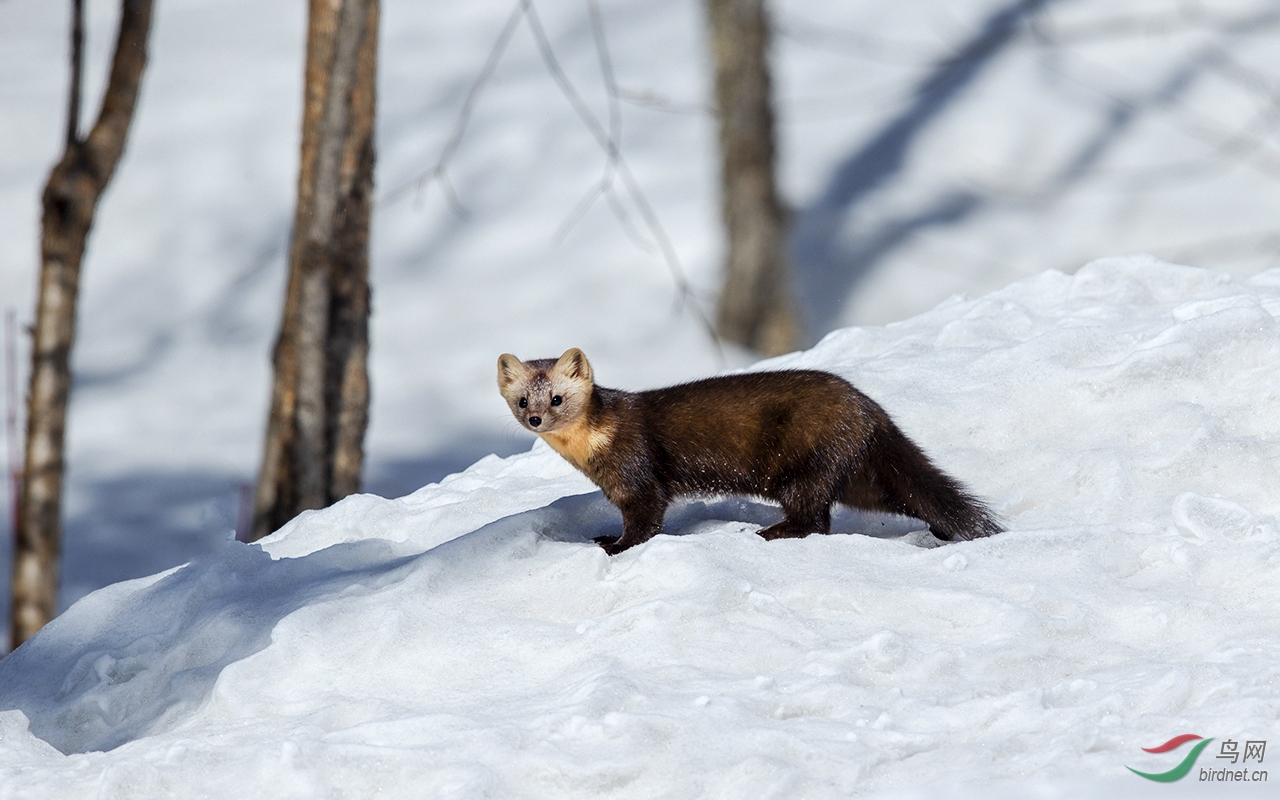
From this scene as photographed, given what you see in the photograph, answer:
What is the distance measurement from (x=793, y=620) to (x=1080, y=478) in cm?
120

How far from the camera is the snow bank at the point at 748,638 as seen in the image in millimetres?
2783

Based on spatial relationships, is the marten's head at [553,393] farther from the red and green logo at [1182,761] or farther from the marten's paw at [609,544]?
the red and green logo at [1182,761]

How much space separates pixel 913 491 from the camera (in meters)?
3.80

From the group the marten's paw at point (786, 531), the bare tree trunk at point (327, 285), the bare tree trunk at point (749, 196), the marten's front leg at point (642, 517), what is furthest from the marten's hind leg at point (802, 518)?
the bare tree trunk at point (749, 196)

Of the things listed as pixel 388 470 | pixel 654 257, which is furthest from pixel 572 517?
pixel 654 257

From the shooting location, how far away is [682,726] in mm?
2859

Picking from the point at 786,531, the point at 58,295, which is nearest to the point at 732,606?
the point at 786,531

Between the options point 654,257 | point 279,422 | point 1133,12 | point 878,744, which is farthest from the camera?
point 1133,12

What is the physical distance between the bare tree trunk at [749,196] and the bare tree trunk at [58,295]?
5.83m

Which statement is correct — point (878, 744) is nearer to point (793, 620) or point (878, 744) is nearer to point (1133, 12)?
point (793, 620)

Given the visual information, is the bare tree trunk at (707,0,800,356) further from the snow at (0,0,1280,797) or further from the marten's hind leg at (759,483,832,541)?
the marten's hind leg at (759,483,832,541)

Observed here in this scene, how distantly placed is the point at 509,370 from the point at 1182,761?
2.24 metres

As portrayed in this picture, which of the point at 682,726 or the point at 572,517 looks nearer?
the point at 682,726

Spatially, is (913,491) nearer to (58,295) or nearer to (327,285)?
(327,285)
